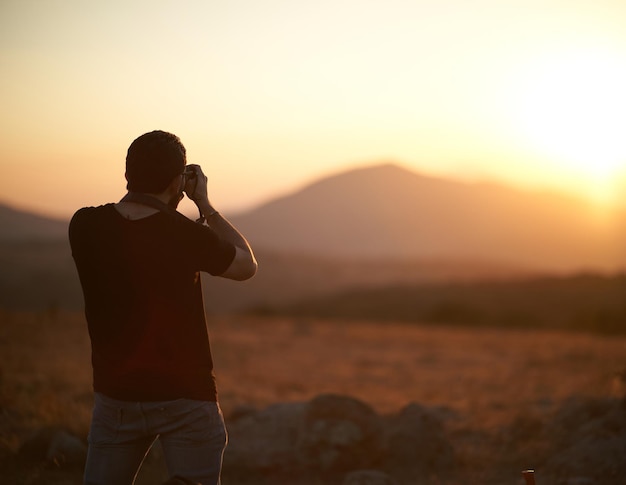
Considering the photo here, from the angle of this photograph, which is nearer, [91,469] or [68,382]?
[91,469]

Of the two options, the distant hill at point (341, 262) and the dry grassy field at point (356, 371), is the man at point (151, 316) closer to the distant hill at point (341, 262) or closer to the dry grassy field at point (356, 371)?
the dry grassy field at point (356, 371)

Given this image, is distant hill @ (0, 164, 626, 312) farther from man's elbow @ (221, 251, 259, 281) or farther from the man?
man's elbow @ (221, 251, 259, 281)

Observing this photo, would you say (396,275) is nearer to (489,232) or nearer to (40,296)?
(40,296)

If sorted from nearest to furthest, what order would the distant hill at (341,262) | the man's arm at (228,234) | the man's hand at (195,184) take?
the man's arm at (228,234) < the man's hand at (195,184) < the distant hill at (341,262)

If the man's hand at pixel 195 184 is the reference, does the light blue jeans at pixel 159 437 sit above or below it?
below

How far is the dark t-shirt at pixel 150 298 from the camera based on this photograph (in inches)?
119

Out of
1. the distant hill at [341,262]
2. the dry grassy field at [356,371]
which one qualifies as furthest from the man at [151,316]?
the distant hill at [341,262]

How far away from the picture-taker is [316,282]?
8200cm

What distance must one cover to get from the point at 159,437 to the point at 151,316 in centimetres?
50

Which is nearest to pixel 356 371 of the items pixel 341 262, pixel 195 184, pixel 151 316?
pixel 195 184

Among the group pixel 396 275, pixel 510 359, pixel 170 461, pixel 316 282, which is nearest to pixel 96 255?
pixel 170 461

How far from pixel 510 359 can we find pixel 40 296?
1496 inches

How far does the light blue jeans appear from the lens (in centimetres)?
Answer: 305

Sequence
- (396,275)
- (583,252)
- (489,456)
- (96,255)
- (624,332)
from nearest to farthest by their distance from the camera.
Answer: (96,255) < (489,456) < (624,332) < (396,275) < (583,252)
